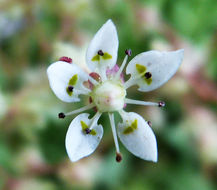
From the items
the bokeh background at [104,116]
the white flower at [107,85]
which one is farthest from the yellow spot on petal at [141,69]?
the bokeh background at [104,116]

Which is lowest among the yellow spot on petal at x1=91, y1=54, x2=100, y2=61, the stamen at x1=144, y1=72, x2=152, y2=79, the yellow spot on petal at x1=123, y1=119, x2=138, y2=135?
the yellow spot on petal at x1=123, y1=119, x2=138, y2=135

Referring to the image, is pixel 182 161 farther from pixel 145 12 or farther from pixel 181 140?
pixel 145 12

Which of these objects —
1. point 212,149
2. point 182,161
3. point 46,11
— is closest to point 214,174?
point 182,161

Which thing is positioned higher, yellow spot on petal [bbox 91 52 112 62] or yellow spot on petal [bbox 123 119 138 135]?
yellow spot on petal [bbox 91 52 112 62]

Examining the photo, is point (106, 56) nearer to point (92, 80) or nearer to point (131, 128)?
point (92, 80)

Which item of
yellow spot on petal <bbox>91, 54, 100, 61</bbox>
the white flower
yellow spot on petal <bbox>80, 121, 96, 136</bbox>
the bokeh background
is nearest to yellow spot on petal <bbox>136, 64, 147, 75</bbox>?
the white flower

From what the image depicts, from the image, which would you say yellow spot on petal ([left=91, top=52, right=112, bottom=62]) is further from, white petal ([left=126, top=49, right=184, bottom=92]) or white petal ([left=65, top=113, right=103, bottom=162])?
white petal ([left=65, top=113, right=103, bottom=162])

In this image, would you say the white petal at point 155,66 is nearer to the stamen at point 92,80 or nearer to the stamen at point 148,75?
the stamen at point 148,75
